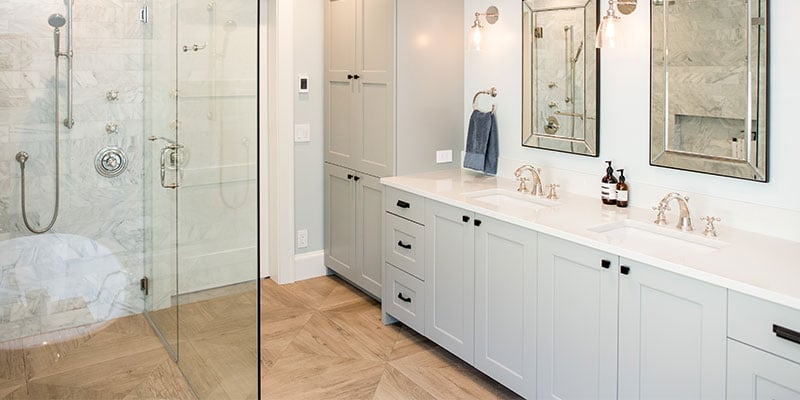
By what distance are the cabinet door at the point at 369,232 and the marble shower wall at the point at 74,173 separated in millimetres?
1460

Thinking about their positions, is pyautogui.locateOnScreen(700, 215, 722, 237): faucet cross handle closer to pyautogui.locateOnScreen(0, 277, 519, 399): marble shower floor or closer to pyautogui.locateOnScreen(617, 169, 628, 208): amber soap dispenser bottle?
pyautogui.locateOnScreen(617, 169, 628, 208): amber soap dispenser bottle

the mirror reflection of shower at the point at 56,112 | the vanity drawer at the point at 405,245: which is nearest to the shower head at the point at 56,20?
the mirror reflection of shower at the point at 56,112

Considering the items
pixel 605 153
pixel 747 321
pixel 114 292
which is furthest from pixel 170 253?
pixel 747 321

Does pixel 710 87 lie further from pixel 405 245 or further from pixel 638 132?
pixel 405 245

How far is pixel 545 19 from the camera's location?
3.27 m

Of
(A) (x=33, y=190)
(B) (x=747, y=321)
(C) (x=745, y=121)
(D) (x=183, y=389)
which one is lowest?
(D) (x=183, y=389)

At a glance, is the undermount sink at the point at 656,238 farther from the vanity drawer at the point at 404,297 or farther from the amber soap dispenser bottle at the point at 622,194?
the vanity drawer at the point at 404,297

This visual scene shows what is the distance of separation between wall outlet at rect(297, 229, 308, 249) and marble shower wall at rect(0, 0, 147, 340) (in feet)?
5.46

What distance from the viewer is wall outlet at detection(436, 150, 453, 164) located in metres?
3.88

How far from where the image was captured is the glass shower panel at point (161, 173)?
105 inches

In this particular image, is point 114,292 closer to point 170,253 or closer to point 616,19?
point 170,253

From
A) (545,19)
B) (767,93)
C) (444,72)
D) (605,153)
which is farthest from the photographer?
(444,72)

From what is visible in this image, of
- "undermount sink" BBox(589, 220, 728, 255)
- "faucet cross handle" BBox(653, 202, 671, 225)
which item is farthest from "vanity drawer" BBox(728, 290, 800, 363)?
"faucet cross handle" BBox(653, 202, 671, 225)

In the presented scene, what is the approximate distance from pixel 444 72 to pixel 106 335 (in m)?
2.21
